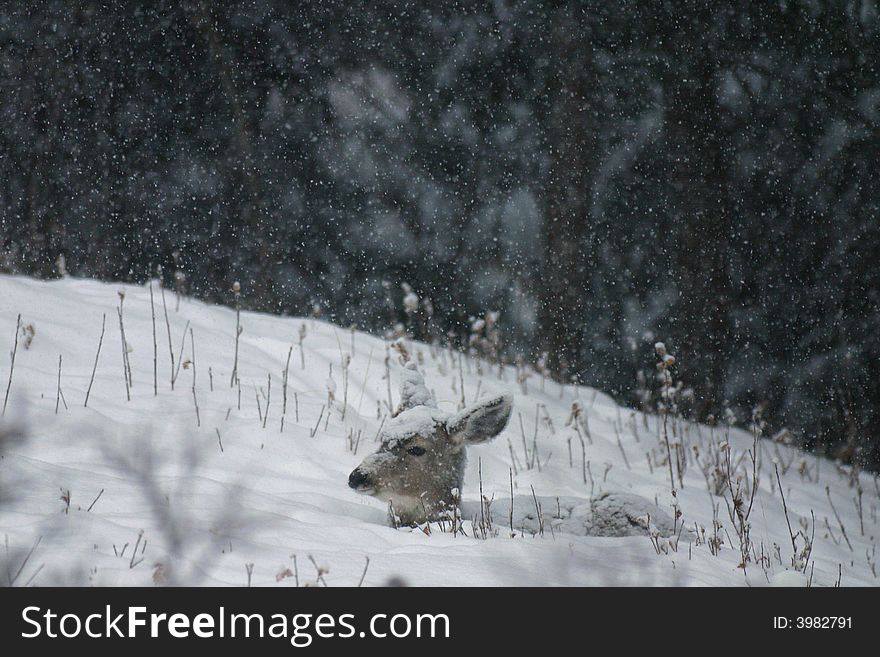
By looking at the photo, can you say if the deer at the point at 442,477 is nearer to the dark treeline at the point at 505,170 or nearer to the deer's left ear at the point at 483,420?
the deer's left ear at the point at 483,420

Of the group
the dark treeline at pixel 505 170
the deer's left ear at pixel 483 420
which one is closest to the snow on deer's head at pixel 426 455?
the deer's left ear at pixel 483 420

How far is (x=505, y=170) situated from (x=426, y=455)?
7.36 m

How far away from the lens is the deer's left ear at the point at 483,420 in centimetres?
394

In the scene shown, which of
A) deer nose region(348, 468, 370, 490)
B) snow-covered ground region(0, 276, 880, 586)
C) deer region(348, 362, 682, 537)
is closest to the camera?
snow-covered ground region(0, 276, 880, 586)

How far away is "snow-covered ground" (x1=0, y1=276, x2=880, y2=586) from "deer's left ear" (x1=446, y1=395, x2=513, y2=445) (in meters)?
0.53

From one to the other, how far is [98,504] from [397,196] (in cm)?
822

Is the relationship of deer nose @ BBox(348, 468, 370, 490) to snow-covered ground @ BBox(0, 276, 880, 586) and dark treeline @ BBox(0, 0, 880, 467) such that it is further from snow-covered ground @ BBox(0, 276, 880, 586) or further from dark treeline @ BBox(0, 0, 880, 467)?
dark treeline @ BBox(0, 0, 880, 467)

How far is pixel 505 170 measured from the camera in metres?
10.8

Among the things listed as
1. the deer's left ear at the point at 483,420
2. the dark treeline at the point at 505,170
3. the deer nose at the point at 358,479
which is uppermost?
the dark treeline at the point at 505,170

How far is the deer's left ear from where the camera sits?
12.9ft

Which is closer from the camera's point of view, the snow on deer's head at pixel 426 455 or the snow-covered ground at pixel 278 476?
the snow-covered ground at pixel 278 476

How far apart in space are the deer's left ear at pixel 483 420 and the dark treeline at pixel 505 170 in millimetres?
5910

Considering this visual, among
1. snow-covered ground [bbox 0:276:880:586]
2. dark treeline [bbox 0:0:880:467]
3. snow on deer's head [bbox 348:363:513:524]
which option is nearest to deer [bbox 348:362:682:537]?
snow on deer's head [bbox 348:363:513:524]
